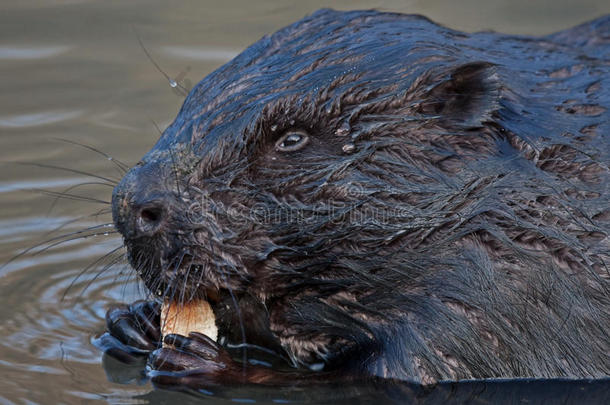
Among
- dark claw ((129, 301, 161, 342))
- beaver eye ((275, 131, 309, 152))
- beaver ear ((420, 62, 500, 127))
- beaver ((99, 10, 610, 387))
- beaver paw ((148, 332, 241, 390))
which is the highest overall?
beaver ear ((420, 62, 500, 127))

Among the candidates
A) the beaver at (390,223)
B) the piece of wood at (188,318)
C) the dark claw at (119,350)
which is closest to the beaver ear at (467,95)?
the beaver at (390,223)

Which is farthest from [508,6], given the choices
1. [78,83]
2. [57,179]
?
[57,179]

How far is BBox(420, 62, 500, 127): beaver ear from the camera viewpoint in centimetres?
423

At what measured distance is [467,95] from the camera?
425 cm

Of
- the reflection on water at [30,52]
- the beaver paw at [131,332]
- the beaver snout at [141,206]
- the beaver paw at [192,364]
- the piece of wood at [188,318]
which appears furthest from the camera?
the reflection on water at [30,52]

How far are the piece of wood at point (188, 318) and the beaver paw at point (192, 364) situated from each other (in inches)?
3.3

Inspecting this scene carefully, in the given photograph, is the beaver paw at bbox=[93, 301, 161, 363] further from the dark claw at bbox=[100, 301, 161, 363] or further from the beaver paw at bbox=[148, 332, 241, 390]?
the beaver paw at bbox=[148, 332, 241, 390]

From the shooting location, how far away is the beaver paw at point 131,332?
4484mm

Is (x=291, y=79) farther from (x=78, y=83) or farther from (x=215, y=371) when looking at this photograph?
(x=78, y=83)

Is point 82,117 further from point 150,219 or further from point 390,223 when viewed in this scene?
point 390,223

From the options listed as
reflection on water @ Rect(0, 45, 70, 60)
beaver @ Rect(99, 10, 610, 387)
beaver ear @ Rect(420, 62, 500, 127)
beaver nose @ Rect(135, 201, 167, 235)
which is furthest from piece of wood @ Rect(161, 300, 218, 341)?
reflection on water @ Rect(0, 45, 70, 60)

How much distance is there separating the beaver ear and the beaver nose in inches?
41.4

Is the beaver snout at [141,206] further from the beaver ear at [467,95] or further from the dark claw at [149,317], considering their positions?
the beaver ear at [467,95]

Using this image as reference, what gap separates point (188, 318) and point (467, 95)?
4.53ft
